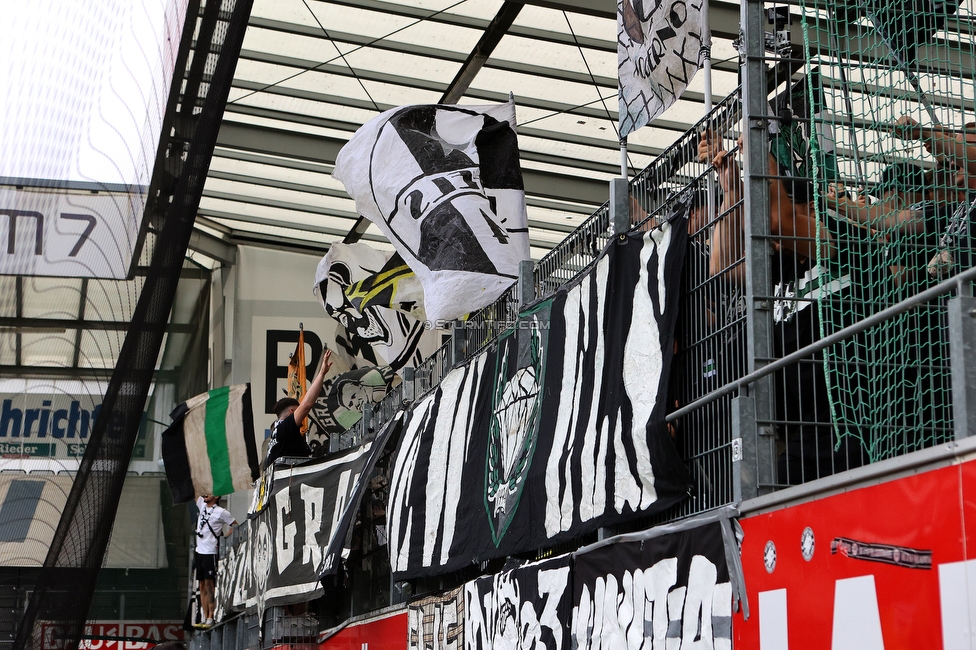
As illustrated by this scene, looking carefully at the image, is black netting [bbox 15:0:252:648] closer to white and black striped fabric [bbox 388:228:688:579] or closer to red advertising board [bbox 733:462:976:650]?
red advertising board [bbox 733:462:976:650]

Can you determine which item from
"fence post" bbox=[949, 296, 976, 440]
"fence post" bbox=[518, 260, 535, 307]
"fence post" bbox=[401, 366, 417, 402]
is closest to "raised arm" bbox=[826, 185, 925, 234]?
"fence post" bbox=[949, 296, 976, 440]

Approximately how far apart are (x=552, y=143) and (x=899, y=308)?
16.7 meters

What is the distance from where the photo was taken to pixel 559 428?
6902 mm

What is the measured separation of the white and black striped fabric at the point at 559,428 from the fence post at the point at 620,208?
0.53 ft

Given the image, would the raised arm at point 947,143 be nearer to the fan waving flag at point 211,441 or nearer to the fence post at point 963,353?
the fence post at point 963,353

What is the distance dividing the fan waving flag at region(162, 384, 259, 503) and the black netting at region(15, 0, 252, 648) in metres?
14.8

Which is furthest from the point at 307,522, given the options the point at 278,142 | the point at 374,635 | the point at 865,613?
the point at 278,142

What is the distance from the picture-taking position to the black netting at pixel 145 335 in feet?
6.91

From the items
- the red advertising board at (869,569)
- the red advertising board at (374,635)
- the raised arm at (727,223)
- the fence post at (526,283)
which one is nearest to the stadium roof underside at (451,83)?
the fence post at (526,283)

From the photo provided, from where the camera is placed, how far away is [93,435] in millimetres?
2082

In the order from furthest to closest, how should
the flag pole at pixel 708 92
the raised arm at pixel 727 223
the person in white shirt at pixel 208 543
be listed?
the person in white shirt at pixel 208 543 → the flag pole at pixel 708 92 → the raised arm at pixel 727 223

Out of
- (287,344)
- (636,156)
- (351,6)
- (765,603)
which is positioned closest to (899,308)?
(765,603)

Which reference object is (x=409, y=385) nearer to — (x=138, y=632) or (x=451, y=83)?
(x=451, y=83)

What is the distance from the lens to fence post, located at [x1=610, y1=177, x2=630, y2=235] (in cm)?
653
